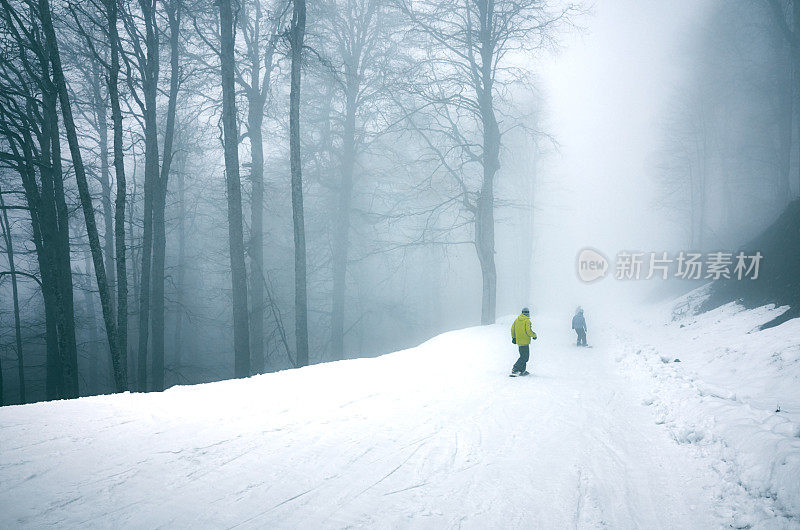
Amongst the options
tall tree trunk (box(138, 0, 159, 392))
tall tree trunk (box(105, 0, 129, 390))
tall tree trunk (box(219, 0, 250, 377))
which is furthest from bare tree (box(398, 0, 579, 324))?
tall tree trunk (box(105, 0, 129, 390))

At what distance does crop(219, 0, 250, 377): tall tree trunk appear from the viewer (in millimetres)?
9734

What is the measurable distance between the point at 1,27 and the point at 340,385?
12591 mm

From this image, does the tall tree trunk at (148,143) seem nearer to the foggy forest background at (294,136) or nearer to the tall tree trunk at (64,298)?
the foggy forest background at (294,136)

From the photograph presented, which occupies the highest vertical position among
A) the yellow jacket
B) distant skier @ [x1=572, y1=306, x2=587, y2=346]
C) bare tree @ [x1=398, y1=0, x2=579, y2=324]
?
bare tree @ [x1=398, y1=0, x2=579, y2=324]

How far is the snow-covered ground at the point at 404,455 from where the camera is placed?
2836mm

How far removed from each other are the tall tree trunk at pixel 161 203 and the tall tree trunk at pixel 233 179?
7.59ft

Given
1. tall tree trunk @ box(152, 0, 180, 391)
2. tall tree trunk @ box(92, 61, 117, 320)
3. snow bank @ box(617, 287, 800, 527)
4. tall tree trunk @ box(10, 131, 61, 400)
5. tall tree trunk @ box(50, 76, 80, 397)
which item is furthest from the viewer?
tall tree trunk @ box(92, 61, 117, 320)

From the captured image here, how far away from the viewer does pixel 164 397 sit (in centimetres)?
499

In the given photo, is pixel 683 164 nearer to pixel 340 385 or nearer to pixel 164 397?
pixel 340 385

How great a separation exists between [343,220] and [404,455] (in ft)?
40.8

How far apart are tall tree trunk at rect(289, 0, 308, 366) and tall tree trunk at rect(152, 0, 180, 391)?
4378 mm

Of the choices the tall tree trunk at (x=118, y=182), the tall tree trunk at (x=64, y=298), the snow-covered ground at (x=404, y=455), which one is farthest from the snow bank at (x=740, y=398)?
the tall tree trunk at (x=64, y=298)

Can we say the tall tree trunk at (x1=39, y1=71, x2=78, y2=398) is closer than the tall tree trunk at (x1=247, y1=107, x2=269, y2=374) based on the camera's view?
Yes

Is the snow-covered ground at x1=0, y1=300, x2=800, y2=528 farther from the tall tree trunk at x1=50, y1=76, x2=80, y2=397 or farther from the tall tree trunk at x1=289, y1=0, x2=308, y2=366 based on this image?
the tall tree trunk at x1=50, y1=76, x2=80, y2=397
